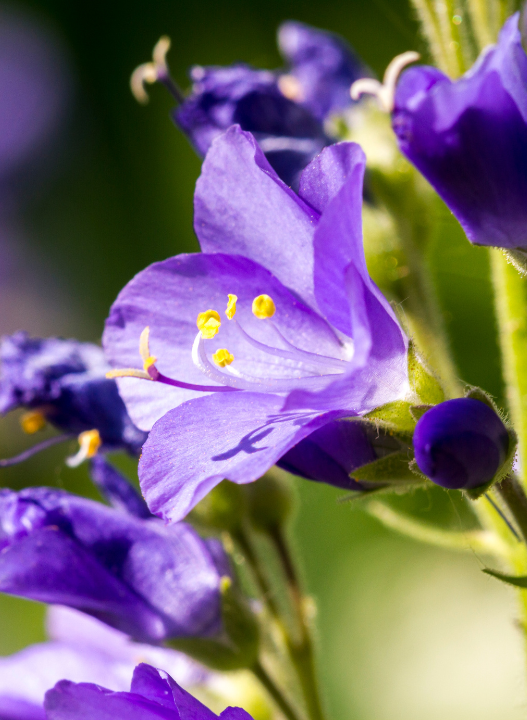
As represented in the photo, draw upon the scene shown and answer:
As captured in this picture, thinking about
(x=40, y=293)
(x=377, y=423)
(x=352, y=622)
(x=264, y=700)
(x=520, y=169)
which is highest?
(x=520, y=169)

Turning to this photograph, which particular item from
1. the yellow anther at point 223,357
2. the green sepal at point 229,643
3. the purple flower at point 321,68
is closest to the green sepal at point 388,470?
the yellow anther at point 223,357

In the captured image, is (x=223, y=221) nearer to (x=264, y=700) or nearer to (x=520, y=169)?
(x=520, y=169)

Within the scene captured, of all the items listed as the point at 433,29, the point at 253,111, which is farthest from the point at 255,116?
the point at 433,29

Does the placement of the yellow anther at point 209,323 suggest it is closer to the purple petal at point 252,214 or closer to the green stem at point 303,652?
the purple petal at point 252,214

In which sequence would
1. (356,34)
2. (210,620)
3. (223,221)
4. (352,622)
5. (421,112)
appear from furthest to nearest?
(356,34) → (352,622) → (210,620) → (223,221) → (421,112)

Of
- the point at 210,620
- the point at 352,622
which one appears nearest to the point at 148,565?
the point at 210,620

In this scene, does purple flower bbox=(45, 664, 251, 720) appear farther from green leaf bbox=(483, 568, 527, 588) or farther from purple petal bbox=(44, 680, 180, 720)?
green leaf bbox=(483, 568, 527, 588)
